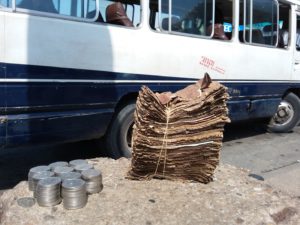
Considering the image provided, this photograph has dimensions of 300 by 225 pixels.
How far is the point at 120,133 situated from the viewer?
16.8 ft

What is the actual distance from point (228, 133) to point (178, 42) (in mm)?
3023

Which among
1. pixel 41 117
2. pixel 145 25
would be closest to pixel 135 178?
pixel 41 117

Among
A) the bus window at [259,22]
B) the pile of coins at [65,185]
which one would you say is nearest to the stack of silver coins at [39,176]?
the pile of coins at [65,185]

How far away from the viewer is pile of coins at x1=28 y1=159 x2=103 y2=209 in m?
3.13

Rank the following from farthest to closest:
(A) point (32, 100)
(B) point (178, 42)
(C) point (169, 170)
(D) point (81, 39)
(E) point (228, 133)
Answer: (E) point (228, 133) < (B) point (178, 42) < (D) point (81, 39) < (A) point (32, 100) < (C) point (169, 170)

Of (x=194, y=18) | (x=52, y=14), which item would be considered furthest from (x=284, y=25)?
(x=52, y=14)

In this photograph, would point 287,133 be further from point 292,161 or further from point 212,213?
point 212,213

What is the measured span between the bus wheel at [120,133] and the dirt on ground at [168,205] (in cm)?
114

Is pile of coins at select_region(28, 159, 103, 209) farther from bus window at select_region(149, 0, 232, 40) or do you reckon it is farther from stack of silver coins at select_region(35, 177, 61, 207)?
bus window at select_region(149, 0, 232, 40)

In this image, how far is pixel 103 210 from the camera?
10.3 ft

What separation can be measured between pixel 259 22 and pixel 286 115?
2.06 metres

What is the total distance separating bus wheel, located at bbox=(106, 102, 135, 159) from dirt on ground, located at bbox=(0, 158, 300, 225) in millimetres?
1142

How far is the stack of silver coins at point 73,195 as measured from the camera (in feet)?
10.3

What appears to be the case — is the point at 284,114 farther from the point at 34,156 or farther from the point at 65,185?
the point at 65,185
